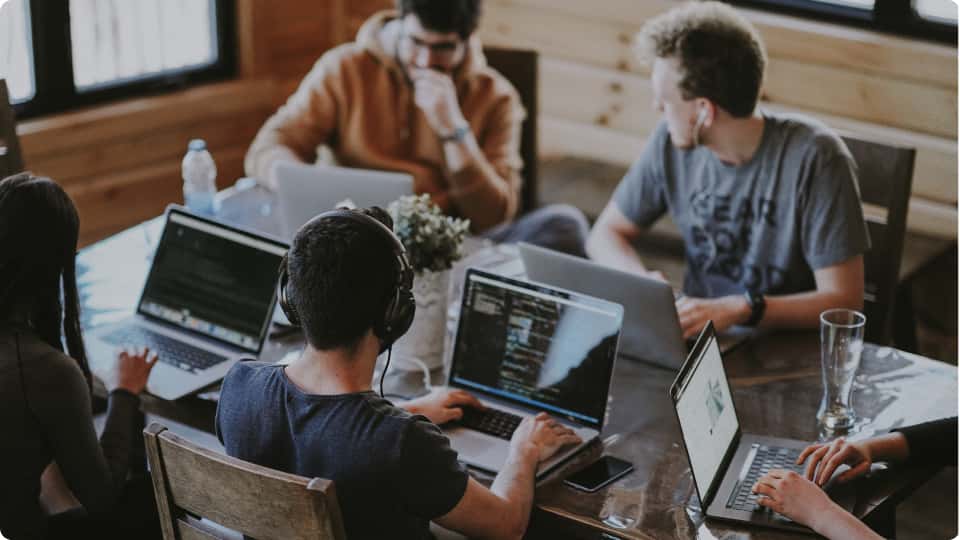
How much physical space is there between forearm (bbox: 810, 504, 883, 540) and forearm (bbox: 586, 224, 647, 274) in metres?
1.08

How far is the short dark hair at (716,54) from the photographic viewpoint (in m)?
2.67

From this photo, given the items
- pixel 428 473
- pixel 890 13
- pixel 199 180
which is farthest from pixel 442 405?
pixel 890 13

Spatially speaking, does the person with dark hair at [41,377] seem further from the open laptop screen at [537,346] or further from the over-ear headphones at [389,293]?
the open laptop screen at [537,346]

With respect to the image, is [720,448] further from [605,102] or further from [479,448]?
[605,102]

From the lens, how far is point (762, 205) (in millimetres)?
2750

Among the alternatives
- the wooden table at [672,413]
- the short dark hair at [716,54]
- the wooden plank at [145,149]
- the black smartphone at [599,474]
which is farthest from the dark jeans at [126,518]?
the wooden plank at [145,149]

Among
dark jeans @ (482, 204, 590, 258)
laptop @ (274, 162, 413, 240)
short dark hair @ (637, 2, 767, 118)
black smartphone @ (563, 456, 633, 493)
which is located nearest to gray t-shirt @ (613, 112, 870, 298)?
short dark hair @ (637, 2, 767, 118)

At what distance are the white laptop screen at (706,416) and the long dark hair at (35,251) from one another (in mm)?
997

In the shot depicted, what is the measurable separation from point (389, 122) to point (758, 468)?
176 cm

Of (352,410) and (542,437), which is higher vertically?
(352,410)

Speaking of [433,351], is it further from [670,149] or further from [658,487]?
[670,149]

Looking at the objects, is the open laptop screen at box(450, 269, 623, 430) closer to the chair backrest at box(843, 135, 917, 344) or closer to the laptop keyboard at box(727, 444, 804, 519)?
the laptop keyboard at box(727, 444, 804, 519)

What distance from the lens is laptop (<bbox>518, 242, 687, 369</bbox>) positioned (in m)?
2.32

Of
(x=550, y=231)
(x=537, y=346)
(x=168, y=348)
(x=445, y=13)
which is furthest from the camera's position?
(x=550, y=231)
